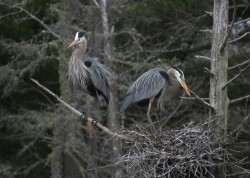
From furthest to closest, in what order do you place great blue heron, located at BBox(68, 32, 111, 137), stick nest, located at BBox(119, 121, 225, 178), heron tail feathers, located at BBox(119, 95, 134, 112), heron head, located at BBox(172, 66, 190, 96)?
1. great blue heron, located at BBox(68, 32, 111, 137)
2. heron tail feathers, located at BBox(119, 95, 134, 112)
3. heron head, located at BBox(172, 66, 190, 96)
4. stick nest, located at BBox(119, 121, 225, 178)

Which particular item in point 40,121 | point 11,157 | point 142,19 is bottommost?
point 11,157

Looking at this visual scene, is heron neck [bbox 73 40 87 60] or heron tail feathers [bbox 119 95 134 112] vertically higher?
heron neck [bbox 73 40 87 60]

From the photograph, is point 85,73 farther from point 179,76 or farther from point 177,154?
point 177,154

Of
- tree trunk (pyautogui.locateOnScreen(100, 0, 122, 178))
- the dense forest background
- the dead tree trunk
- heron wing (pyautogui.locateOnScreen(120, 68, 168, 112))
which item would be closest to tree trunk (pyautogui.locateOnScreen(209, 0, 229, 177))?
the dead tree trunk

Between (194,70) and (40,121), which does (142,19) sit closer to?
(194,70)

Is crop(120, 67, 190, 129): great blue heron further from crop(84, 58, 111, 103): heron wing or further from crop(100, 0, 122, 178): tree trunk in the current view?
crop(100, 0, 122, 178): tree trunk

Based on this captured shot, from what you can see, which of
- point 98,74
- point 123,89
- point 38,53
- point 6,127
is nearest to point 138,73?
point 123,89

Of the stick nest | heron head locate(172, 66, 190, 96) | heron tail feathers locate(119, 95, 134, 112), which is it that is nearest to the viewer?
the stick nest

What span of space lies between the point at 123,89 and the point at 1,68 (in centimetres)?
324

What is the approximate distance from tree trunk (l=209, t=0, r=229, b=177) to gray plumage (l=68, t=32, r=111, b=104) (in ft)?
10.8

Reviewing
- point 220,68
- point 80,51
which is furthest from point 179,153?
point 80,51

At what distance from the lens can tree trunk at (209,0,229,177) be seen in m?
8.84

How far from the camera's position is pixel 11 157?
21031 millimetres

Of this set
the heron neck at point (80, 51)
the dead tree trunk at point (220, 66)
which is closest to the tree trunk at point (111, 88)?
the heron neck at point (80, 51)
